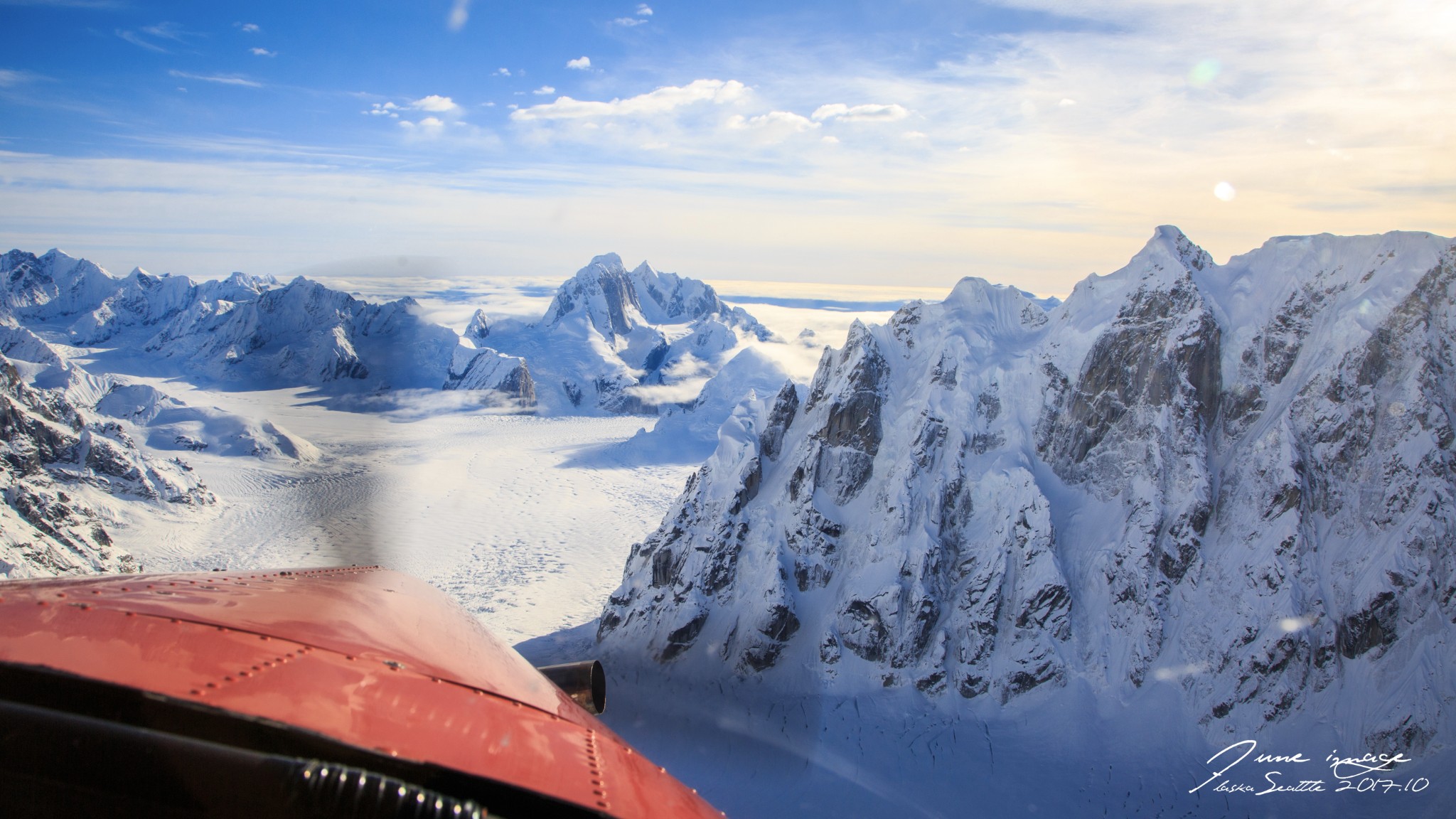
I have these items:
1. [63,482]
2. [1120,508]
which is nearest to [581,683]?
[1120,508]

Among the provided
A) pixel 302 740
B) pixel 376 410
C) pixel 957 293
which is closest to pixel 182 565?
pixel 957 293

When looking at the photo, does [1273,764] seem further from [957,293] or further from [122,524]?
[122,524]

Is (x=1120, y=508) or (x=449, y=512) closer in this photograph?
(x=1120, y=508)
